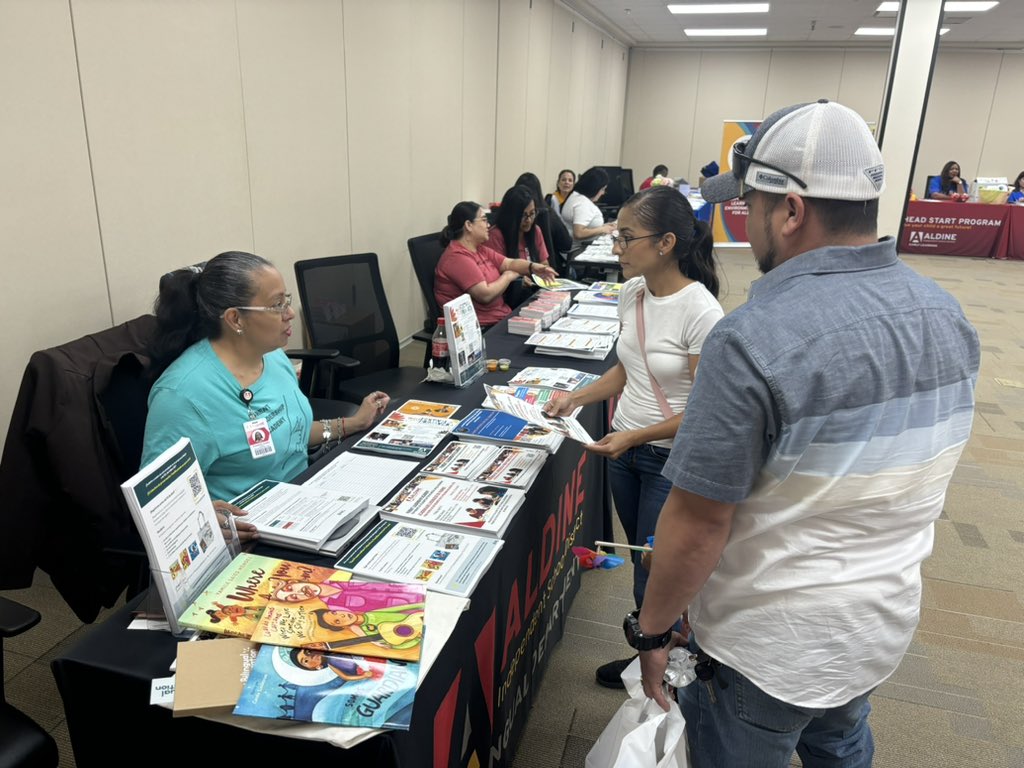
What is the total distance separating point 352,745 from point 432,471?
845 millimetres

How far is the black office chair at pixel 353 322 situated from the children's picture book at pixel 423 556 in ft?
6.12

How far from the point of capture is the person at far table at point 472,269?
12.9ft

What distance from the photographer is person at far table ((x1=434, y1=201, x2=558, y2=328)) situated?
393 centimetres

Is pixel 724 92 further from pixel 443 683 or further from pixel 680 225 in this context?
pixel 443 683

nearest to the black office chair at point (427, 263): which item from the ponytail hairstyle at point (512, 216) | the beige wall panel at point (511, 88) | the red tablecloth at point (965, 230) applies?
the ponytail hairstyle at point (512, 216)

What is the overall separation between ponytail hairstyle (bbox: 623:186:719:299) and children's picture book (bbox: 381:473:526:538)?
2.66 feet

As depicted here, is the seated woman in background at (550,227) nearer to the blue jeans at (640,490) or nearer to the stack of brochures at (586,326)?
the stack of brochures at (586,326)

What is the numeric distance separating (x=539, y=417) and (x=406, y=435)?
409 millimetres

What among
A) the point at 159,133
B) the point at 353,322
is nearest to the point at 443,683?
the point at 159,133

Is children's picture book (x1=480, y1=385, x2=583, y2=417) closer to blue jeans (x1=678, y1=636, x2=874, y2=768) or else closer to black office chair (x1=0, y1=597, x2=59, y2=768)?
blue jeans (x1=678, y1=636, x2=874, y2=768)

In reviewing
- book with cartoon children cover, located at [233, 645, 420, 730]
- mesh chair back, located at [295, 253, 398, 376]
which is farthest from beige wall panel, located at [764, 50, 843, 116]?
book with cartoon children cover, located at [233, 645, 420, 730]

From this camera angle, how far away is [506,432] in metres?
2.02

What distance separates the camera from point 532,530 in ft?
5.78

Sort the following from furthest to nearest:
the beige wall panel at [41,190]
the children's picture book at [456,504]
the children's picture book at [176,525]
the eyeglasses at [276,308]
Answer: the beige wall panel at [41,190]
the eyeglasses at [276,308]
the children's picture book at [456,504]
the children's picture book at [176,525]
